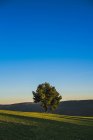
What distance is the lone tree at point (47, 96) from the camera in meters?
123

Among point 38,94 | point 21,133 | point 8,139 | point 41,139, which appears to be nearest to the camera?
point 8,139

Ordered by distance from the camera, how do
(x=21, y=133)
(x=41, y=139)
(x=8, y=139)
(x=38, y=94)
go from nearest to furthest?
(x=8, y=139) < (x=41, y=139) < (x=21, y=133) < (x=38, y=94)

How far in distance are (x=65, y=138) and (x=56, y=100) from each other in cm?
9630

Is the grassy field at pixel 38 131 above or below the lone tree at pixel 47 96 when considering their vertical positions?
below

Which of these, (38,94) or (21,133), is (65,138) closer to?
(21,133)

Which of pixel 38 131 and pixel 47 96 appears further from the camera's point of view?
pixel 47 96

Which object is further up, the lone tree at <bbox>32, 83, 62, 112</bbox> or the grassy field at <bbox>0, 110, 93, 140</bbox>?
the lone tree at <bbox>32, 83, 62, 112</bbox>

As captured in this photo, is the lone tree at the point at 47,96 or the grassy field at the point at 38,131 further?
the lone tree at the point at 47,96

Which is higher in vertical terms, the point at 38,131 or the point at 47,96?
the point at 47,96

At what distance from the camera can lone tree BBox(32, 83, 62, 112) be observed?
403 ft

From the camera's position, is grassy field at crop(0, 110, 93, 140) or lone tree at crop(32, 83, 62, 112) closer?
grassy field at crop(0, 110, 93, 140)

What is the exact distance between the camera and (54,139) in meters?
27.4

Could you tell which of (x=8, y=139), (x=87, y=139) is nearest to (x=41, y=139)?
(x=8, y=139)

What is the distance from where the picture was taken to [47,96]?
124000mm
